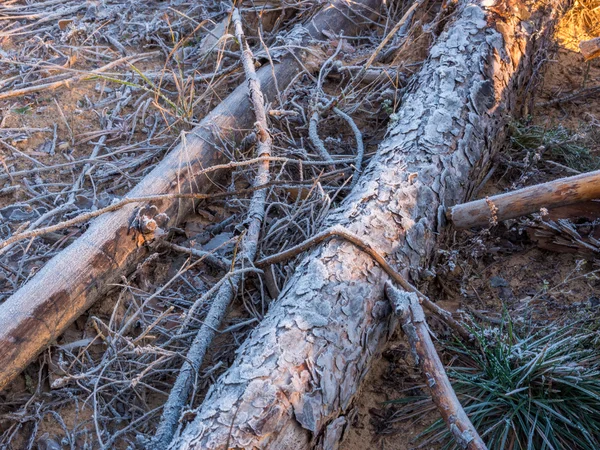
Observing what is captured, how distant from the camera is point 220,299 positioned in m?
2.38

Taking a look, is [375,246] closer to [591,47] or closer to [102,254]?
[102,254]

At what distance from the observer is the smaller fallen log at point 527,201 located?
2.34 meters

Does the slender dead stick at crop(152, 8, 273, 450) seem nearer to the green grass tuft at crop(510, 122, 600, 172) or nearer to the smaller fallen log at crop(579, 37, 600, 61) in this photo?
the green grass tuft at crop(510, 122, 600, 172)

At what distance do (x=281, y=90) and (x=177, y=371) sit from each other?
1.89 m

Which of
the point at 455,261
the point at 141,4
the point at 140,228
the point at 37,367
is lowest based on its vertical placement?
the point at 455,261

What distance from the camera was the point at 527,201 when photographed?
7.79 ft

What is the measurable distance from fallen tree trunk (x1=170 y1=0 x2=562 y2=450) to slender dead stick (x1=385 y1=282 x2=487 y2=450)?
→ 0.32 ft

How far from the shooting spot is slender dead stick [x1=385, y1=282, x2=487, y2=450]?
1.71 m

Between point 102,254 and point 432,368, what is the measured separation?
55.8 inches

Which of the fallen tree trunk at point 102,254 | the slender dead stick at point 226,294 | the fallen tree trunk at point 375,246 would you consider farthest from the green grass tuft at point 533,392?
the fallen tree trunk at point 102,254

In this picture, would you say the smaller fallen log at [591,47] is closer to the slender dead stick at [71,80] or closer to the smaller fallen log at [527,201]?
the smaller fallen log at [527,201]

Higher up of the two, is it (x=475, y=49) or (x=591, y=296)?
(x=475, y=49)

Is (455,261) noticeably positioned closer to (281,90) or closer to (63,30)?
(281,90)

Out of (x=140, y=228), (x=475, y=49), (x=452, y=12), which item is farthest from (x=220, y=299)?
(x=452, y=12)
